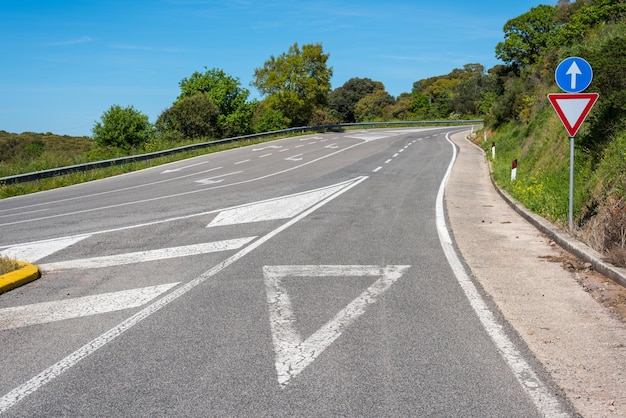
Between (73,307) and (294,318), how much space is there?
244 cm

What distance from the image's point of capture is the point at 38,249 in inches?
381

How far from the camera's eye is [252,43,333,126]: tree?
67.1 meters

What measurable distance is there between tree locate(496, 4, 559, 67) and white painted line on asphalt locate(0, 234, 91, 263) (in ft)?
169

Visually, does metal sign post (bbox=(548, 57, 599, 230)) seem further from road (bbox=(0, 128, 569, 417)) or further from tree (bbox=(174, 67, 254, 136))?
tree (bbox=(174, 67, 254, 136))

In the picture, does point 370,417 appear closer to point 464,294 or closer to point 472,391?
point 472,391

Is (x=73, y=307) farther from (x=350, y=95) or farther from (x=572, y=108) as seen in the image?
(x=350, y=95)

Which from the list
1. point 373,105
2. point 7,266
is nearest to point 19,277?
point 7,266

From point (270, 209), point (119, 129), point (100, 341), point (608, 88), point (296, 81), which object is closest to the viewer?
point (100, 341)

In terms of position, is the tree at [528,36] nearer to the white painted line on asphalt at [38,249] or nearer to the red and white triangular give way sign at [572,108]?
the red and white triangular give way sign at [572,108]

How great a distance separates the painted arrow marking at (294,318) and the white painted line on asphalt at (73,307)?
4.74ft

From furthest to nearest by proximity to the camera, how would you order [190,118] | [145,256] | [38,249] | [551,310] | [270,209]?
[190,118] → [270,209] → [38,249] → [145,256] → [551,310]

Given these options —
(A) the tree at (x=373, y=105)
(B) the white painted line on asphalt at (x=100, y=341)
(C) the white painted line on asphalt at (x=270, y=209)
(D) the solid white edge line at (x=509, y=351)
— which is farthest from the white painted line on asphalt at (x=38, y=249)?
(A) the tree at (x=373, y=105)

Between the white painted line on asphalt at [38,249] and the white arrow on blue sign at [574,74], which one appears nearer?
the white painted line on asphalt at [38,249]

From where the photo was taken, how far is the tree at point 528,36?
54.2 m
